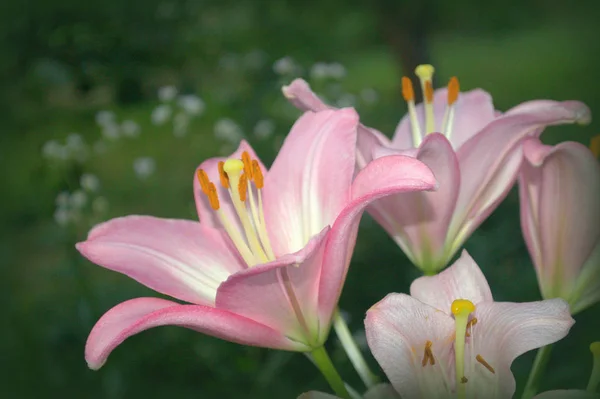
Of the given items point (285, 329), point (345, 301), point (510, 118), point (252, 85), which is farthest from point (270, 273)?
point (252, 85)

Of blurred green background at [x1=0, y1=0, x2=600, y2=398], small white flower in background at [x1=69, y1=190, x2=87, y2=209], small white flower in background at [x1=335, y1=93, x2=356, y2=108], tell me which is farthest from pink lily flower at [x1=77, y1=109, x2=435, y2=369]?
small white flower in background at [x1=335, y1=93, x2=356, y2=108]

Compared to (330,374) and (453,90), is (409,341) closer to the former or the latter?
(330,374)

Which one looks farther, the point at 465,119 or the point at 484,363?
the point at 465,119

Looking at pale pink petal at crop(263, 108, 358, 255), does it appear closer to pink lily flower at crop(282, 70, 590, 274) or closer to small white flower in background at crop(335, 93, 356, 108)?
pink lily flower at crop(282, 70, 590, 274)

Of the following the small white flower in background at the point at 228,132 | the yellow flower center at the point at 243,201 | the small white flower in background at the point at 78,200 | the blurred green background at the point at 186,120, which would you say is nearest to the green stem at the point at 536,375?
the yellow flower center at the point at 243,201

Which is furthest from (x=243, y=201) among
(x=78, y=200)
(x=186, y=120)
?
(x=186, y=120)

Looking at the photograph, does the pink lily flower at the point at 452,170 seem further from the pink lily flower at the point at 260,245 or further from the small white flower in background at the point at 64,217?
the small white flower in background at the point at 64,217
